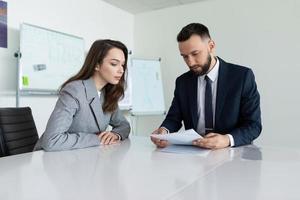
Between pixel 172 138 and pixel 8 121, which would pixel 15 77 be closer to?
pixel 8 121

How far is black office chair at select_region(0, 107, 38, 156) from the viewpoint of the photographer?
1.77 metres

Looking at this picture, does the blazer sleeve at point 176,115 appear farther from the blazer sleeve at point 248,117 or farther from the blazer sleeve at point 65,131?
the blazer sleeve at point 65,131

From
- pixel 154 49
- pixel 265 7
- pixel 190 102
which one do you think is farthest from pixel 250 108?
pixel 154 49

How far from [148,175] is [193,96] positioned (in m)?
0.92

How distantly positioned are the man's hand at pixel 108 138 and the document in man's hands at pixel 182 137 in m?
0.28

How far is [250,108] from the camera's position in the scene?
1.56m

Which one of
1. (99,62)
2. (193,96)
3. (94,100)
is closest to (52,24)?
(99,62)

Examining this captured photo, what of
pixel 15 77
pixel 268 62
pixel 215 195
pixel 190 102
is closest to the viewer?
pixel 215 195

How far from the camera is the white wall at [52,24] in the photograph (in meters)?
2.80

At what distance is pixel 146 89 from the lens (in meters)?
4.01

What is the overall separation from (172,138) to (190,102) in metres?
0.43

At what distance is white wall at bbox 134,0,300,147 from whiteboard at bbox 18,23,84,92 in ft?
5.22

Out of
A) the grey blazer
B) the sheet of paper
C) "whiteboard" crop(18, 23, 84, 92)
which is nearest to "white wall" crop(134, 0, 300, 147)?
"whiteboard" crop(18, 23, 84, 92)

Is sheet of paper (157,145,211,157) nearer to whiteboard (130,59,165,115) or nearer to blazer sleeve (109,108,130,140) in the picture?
blazer sleeve (109,108,130,140)
